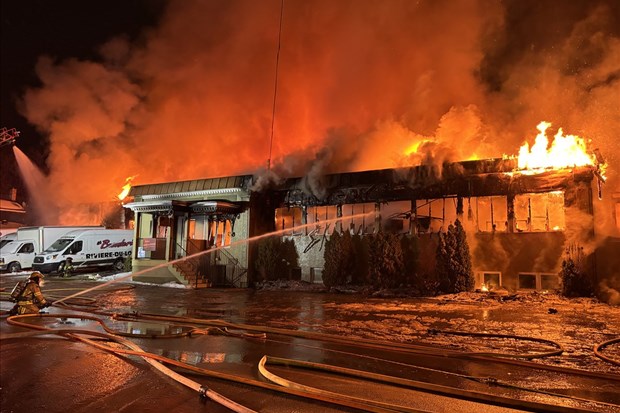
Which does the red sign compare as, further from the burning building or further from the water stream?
the water stream

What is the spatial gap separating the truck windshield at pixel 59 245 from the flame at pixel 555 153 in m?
25.9

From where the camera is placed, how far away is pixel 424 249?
57.3 ft

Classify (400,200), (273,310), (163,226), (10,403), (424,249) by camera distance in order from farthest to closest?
(163,226)
(400,200)
(424,249)
(273,310)
(10,403)

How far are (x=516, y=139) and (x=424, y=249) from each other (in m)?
7.67

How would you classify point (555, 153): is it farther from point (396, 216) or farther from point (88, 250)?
point (88, 250)

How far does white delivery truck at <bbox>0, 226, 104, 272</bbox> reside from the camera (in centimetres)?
2609

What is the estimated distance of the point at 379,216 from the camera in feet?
62.9

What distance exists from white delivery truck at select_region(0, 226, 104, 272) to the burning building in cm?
730

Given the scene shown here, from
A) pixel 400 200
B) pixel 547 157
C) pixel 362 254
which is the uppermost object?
pixel 547 157

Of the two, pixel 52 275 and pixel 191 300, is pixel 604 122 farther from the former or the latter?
pixel 52 275

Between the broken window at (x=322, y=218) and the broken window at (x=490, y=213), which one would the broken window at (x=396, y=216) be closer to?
the broken window at (x=322, y=218)

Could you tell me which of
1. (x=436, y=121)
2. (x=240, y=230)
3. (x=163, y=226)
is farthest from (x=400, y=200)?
(x=163, y=226)

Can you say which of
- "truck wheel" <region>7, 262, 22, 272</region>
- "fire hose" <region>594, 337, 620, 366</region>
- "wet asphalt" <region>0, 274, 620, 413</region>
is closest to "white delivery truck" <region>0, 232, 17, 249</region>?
"truck wheel" <region>7, 262, 22, 272</region>

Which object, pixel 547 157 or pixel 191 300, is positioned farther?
pixel 547 157
